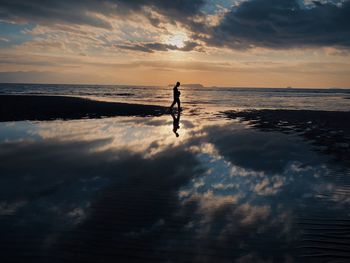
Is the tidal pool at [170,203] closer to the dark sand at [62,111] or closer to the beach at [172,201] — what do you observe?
the beach at [172,201]

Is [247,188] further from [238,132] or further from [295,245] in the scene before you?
[238,132]

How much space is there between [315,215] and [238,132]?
1117cm

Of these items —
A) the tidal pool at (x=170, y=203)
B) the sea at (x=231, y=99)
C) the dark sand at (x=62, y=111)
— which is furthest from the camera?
the sea at (x=231, y=99)

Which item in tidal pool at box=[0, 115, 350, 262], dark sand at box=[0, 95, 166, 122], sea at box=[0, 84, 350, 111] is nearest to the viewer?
tidal pool at box=[0, 115, 350, 262]

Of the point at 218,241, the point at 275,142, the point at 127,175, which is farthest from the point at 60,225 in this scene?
the point at 275,142

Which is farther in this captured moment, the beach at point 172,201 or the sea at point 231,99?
the sea at point 231,99

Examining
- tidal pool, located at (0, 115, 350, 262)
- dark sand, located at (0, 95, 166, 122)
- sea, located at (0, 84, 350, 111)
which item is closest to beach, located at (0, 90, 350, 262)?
tidal pool, located at (0, 115, 350, 262)

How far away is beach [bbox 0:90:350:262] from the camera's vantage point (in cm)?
484

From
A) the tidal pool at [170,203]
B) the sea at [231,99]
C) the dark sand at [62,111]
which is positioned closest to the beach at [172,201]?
the tidal pool at [170,203]

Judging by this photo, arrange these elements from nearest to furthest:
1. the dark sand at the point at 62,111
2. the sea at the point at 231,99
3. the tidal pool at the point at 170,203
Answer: the tidal pool at the point at 170,203
the dark sand at the point at 62,111
the sea at the point at 231,99

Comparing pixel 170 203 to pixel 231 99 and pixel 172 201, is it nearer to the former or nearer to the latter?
pixel 172 201

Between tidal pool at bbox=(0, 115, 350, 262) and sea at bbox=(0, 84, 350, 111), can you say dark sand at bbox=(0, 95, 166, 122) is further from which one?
tidal pool at bbox=(0, 115, 350, 262)

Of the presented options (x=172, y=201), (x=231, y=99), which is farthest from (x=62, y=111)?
(x=231, y=99)

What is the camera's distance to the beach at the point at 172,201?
4.84 metres
